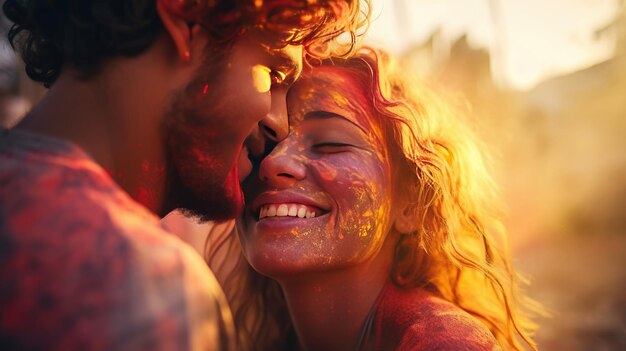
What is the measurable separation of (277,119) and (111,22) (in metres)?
0.84

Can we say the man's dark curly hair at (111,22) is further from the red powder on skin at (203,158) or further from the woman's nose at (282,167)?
the woman's nose at (282,167)

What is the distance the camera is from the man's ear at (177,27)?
1.54 m

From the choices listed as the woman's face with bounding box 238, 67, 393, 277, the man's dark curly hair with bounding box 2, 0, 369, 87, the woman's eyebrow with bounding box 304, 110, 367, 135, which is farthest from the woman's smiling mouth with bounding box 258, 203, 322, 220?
the man's dark curly hair with bounding box 2, 0, 369, 87

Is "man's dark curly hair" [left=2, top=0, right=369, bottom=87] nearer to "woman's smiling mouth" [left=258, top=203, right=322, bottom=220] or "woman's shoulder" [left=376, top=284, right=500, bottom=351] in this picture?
"woman's smiling mouth" [left=258, top=203, right=322, bottom=220]

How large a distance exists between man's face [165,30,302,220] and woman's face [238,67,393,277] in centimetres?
30

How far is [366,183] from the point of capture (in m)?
2.22

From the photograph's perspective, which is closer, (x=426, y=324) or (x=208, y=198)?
(x=208, y=198)

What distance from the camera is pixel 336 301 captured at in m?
2.35

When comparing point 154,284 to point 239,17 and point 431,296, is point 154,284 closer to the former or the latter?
point 239,17

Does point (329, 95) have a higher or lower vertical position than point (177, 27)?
lower

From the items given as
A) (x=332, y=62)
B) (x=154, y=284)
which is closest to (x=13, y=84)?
(x=332, y=62)

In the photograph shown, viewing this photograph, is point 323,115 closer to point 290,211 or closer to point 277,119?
point 277,119

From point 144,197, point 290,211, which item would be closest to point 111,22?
point 144,197

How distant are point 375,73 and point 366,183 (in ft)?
1.97
